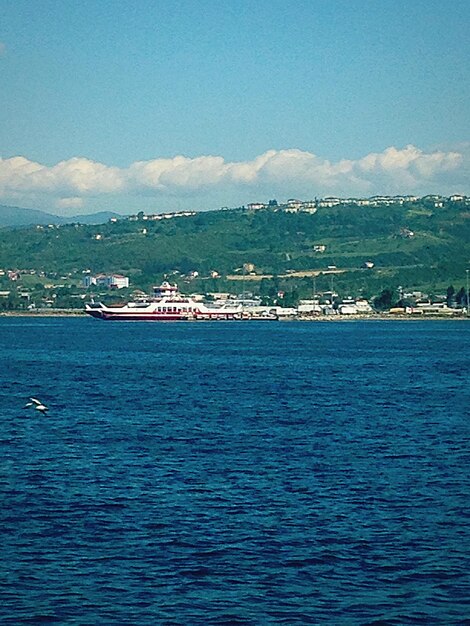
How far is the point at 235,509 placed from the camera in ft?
88.6

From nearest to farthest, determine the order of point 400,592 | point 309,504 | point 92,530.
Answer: point 400,592 → point 92,530 → point 309,504

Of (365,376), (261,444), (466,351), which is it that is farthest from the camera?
(466,351)

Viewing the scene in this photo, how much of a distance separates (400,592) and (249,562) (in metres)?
3.16

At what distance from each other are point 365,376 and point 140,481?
143 feet

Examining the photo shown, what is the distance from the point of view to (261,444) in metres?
38.0

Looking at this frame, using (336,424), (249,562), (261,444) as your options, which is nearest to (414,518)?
(249,562)

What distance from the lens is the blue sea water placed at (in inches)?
794

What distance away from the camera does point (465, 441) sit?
39000mm

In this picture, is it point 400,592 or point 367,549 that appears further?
point 367,549

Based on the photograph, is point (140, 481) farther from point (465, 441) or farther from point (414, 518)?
point (465, 441)

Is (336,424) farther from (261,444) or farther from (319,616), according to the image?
(319,616)

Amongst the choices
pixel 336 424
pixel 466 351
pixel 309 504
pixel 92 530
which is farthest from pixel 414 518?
pixel 466 351

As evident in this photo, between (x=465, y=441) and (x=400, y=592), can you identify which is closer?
(x=400, y=592)

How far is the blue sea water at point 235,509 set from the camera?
20.2 m
